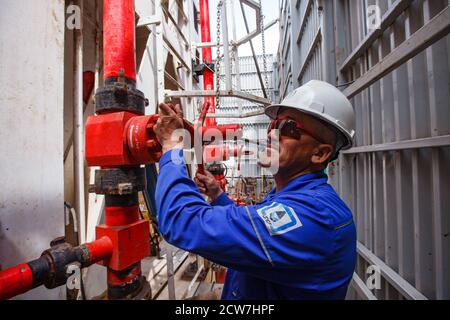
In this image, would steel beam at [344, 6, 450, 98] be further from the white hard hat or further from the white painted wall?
the white painted wall

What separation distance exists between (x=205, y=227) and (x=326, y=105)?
777 mm

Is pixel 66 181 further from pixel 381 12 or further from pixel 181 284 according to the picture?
pixel 381 12

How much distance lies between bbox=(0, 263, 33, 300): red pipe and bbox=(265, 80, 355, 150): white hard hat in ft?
3.72

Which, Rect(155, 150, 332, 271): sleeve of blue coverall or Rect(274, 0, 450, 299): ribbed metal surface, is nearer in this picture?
Rect(155, 150, 332, 271): sleeve of blue coverall

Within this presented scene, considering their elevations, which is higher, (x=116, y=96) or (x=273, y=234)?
(x=116, y=96)

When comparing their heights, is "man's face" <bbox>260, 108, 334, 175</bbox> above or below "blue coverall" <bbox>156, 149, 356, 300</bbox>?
above

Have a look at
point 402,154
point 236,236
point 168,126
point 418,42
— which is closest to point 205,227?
point 236,236

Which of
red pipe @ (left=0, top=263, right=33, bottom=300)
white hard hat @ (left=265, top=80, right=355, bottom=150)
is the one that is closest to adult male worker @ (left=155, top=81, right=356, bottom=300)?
white hard hat @ (left=265, top=80, right=355, bottom=150)

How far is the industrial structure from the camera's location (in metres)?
0.82

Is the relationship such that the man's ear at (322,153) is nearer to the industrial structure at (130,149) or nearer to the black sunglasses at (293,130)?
the black sunglasses at (293,130)

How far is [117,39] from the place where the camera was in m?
1.00

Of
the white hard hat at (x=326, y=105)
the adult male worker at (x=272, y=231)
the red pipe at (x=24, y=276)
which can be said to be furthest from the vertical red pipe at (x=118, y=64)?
the white hard hat at (x=326, y=105)

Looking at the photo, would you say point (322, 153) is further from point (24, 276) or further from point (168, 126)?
point (24, 276)
